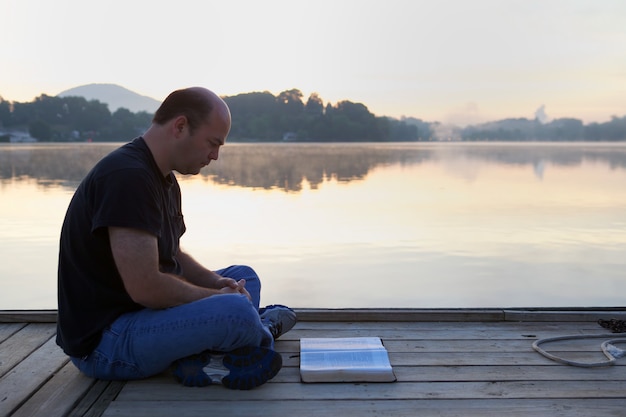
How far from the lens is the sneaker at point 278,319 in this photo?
258cm

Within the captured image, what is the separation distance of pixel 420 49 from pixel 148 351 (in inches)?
1230

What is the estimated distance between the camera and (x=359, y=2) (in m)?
24.5

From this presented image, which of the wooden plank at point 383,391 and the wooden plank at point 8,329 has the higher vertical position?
the wooden plank at point 8,329

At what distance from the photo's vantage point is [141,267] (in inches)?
77.5

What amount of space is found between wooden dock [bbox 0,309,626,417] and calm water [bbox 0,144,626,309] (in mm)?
1678

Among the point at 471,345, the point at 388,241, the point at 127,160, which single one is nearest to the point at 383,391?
the point at 471,345

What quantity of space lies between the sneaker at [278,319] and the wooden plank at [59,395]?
0.71 meters

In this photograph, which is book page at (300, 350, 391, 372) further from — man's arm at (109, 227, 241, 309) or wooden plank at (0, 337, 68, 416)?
wooden plank at (0, 337, 68, 416)

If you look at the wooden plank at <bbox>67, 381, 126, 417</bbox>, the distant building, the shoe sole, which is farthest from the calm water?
the distant building

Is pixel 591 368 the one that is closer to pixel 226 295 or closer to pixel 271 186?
pixel 226 295

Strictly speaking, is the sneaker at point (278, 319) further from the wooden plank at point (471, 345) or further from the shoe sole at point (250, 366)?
the shoe sole at point (250, 366)

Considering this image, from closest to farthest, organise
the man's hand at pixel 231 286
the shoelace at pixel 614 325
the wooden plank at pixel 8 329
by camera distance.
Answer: the man's hand at pixel 231 286, the wooden plank at pixel 8 329, the shoelace at pixel 614 325

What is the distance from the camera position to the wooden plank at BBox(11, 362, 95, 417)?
1.98m

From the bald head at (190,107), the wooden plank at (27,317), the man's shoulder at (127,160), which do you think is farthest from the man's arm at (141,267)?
the wooden plank at (27,317)
